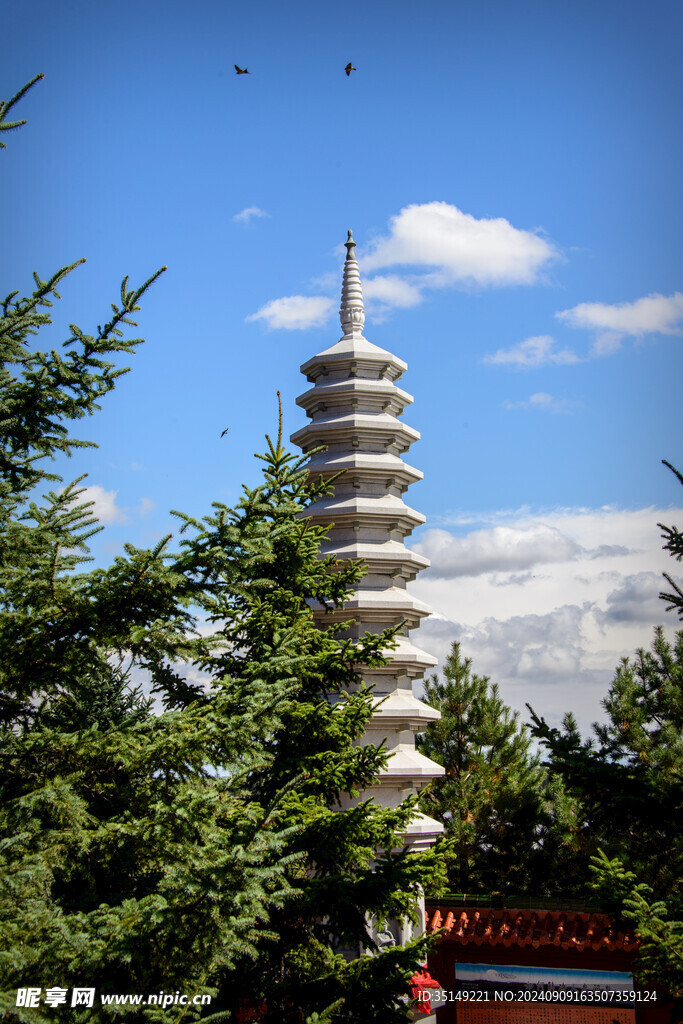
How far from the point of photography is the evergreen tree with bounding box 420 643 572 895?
2177 cm

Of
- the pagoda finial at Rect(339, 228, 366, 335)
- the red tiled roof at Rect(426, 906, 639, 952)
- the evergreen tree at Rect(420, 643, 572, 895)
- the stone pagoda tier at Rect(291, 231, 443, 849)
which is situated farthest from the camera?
the evergreen tree at Rect(420, 643, 572, 895)

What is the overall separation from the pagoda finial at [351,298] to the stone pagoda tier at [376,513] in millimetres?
19

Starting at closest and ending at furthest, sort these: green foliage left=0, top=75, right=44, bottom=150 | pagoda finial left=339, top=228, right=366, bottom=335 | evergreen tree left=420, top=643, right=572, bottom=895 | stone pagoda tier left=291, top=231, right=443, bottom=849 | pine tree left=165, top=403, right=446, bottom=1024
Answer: green foliage left=0, top=75, right=44, bottom=150
pine tree left=165, top=403, right=446, bottom=1024
stone pagoda tier left=291, top=231, right=443, bottom=849
pagoda finial left=339, top=228, right=366, bottom=335
evergreen tree left=420, top=643, right=572, bottom=895

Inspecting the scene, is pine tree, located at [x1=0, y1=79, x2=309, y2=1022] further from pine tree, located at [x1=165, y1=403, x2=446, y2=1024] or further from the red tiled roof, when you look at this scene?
the red tiled roof

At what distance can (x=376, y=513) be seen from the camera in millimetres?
13875

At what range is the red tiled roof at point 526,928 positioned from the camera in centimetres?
1414

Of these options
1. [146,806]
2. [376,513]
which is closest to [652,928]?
[146,806]

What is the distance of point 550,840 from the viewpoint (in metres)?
22.2

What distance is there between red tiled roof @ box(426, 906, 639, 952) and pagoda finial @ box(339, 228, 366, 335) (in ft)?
30.7

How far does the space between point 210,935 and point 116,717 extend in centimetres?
972

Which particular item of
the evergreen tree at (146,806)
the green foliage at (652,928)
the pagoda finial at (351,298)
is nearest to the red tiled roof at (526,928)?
the evergreen tree at (146,806)

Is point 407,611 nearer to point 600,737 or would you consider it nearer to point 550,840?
point 600,737

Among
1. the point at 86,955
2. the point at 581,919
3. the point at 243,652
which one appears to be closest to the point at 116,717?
the point at 243,652

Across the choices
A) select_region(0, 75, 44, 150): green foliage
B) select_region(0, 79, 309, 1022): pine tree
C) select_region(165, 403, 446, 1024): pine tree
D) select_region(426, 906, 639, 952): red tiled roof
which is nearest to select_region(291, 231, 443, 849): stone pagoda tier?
select_region(165, 403, 446, 1024): pine tree
